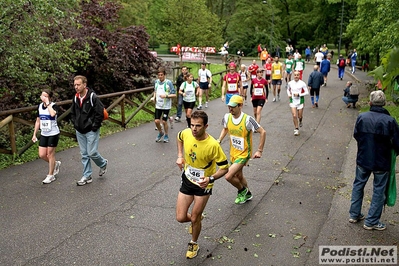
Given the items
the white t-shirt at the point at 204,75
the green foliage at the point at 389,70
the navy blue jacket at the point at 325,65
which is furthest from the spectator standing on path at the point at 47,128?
the navy blue jacket at the point at 325,65

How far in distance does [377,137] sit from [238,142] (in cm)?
209

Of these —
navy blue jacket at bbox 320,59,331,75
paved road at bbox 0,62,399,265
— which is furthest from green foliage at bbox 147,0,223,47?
paved road at bbox 0,62,399,265

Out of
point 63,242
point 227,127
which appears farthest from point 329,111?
point 63,242

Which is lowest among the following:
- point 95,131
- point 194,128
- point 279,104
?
point 279,104

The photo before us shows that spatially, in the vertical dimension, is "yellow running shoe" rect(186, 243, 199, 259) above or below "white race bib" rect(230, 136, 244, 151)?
below

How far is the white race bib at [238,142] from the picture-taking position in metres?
7.05

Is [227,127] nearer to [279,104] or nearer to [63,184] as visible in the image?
[63,184]

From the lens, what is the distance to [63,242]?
6.02m

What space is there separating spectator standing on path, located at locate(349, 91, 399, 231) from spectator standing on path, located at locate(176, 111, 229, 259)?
7.20 ft

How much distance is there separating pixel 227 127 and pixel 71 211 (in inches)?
114

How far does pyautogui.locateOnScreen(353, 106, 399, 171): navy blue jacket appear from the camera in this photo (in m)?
6.07

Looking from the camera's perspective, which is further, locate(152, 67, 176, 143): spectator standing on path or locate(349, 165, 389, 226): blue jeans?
locate(152, 67, 176, 143): spectator standing on path

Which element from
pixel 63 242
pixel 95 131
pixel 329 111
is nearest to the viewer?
pixel 63 242

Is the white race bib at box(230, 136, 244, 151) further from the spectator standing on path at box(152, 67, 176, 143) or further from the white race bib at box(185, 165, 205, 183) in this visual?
the spectator standing on path at box(152, 67, 176, 143)
